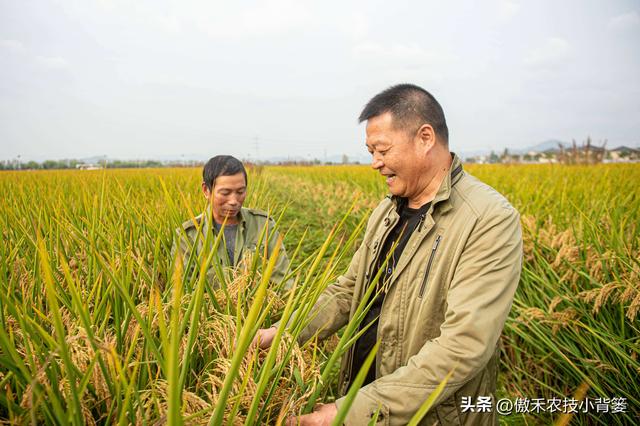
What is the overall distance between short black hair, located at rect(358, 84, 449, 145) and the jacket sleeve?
1.43 feet

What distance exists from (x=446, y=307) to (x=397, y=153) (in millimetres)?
610

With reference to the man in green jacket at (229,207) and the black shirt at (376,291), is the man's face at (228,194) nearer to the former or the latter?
the man in green jacket at (229,207)

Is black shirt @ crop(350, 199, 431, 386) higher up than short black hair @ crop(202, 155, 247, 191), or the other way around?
short black hair @ crop(202, 155, 247, 191)

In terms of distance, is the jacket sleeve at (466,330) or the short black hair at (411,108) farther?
the short black hair at (411,108)

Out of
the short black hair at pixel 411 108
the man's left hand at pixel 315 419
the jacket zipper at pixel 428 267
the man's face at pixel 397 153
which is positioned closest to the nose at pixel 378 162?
the man's face at pixel 397 153

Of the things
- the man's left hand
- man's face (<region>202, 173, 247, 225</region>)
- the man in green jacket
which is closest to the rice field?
the man's left hand

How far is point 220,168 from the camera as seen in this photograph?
2215mm

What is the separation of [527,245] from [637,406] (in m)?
1.37

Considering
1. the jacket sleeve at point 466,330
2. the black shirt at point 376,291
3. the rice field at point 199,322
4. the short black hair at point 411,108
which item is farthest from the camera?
the black shirt at point 376,291

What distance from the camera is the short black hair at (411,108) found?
58.7 inches

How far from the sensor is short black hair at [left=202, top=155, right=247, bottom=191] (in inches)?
86.7

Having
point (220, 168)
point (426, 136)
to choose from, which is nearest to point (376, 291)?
point (426, 136)

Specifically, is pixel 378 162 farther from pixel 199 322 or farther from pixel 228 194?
pixel 228 194

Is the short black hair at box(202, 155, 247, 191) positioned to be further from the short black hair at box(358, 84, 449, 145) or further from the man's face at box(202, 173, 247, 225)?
the short black hair at box(358, 84, 449, 145)
